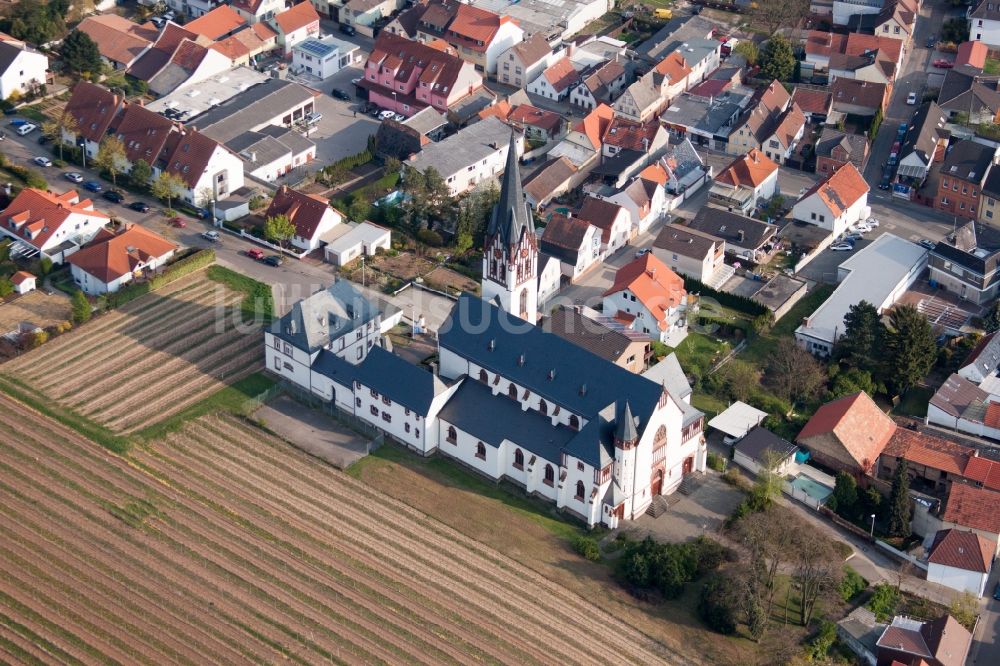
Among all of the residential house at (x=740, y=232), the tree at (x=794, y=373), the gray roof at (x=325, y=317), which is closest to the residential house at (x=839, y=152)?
the residential house at (x=740, y=232)

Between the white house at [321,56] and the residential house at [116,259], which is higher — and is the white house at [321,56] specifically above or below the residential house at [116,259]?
above

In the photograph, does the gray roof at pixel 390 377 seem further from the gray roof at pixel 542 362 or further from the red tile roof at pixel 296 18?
the red tile roof at pixel 296 18

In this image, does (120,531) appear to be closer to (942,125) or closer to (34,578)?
(34,578)

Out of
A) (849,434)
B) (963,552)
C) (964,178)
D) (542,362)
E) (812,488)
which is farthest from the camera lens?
(964,178)

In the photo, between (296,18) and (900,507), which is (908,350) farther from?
(296,18)

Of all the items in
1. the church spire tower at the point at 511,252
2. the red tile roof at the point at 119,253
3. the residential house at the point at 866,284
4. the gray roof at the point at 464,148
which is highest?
the church spire tower at the point at 511,252

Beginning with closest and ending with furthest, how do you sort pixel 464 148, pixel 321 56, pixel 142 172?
pixel 142 172
pixel 464 148
pixel 321 56

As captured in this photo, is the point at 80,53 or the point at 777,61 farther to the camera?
the point at 777,61

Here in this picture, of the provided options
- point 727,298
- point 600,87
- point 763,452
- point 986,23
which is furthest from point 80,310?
point 986,23
